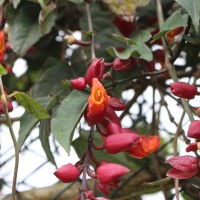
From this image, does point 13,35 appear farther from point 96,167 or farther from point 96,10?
point 96,167

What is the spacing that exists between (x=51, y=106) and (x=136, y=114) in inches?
21.3

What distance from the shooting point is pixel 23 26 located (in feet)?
3.29

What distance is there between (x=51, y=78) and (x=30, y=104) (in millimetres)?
391

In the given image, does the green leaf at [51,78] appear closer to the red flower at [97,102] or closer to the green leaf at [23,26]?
the green leaf at [23,26]

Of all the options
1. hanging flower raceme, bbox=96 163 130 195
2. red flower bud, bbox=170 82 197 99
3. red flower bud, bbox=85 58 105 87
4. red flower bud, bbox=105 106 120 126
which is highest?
red flower bud, bbox=85 58 105 87

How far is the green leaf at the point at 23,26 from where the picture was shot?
99cm

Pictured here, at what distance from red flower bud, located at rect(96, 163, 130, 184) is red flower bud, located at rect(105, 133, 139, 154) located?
3 cm

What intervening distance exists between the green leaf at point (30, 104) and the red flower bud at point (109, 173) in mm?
103

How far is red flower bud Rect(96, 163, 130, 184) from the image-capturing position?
68 cm

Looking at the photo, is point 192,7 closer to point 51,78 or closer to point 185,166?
point 185,166

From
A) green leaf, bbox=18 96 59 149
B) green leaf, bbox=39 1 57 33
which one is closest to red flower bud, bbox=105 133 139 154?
green leaf, bbox=18 96 59 149

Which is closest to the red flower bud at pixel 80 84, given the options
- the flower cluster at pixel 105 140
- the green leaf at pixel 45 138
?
the flower cluster at pixel 105 140

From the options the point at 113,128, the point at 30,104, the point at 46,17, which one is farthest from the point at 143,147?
the point at 46,17

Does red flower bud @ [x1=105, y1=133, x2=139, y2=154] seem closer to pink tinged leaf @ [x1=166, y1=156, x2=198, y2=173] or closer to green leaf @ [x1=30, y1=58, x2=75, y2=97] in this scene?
pink tinged leaf @ [x1=166, y1=156, x2=198, y2=173]
